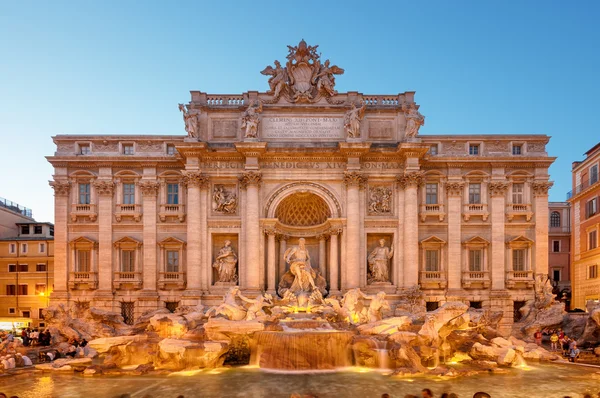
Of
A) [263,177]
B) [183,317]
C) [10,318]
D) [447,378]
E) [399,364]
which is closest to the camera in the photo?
[447,378]

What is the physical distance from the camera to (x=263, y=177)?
94.4 feet

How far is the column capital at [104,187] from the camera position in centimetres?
2970

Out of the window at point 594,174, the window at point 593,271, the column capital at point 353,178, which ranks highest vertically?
the window at point 594,174

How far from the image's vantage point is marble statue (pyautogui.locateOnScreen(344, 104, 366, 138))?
1118 inches

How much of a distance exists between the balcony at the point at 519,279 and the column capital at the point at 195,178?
19.5 m

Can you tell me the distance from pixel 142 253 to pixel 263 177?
8940 millimetres

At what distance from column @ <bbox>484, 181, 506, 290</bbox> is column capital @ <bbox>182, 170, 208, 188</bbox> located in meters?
17.7

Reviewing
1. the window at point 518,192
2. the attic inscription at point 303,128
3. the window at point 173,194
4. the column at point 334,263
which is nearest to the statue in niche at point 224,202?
the window at point 173,194

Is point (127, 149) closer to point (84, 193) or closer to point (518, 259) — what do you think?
point (84, 193)

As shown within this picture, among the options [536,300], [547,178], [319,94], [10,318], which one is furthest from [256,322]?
[10,318]

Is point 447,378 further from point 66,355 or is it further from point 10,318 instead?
point 10,318

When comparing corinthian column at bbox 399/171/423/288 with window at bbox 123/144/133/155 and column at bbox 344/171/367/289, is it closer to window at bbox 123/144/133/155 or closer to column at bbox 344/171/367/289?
column at bbox 344/171/367/289

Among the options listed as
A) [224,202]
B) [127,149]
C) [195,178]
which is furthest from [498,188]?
[127,149]

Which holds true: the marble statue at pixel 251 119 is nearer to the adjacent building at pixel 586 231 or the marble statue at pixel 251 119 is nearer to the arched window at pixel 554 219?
the adjacent building at pixel 586 231
